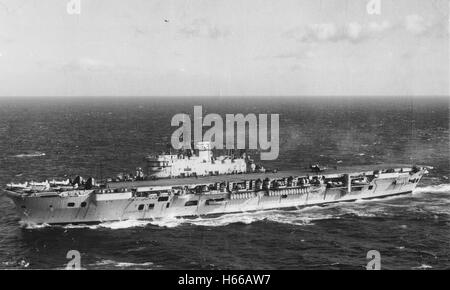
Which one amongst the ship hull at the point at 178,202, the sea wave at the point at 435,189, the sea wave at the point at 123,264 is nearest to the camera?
the sea wave at the point at 123,264

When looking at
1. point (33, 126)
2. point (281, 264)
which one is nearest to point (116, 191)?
point (281, 264)

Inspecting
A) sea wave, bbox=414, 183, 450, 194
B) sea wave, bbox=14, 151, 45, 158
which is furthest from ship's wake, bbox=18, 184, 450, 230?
sea wave, bbox=14, 151, 45, 158

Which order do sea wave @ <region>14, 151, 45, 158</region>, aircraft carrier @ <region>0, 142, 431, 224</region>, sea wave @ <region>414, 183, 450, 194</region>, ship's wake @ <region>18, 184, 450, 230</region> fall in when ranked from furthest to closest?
sea wave @ <region>14, 151, 45, 158</region> < sea wave @ <region>414, 183, 450, 194</region> < ship's wake @ <region>18, 184, 450, 230</region> < aircraft carrier @ <region>0, 142, 431, 224</region>

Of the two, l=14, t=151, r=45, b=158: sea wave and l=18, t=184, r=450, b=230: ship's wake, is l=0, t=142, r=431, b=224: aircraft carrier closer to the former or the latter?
l=18, t=184, r=450, b=230: ship's wake

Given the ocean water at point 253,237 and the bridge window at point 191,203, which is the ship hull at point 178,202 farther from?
the ocean water at point 253,237

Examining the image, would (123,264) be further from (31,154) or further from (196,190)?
(31,154)

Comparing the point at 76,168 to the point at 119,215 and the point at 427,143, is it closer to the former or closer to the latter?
the point at 119,215

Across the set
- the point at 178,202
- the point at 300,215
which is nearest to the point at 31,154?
the point at 178,202

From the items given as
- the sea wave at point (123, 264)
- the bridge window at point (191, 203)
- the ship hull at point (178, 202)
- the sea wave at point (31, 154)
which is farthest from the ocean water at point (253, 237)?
the sea wave at point (31, 154)
